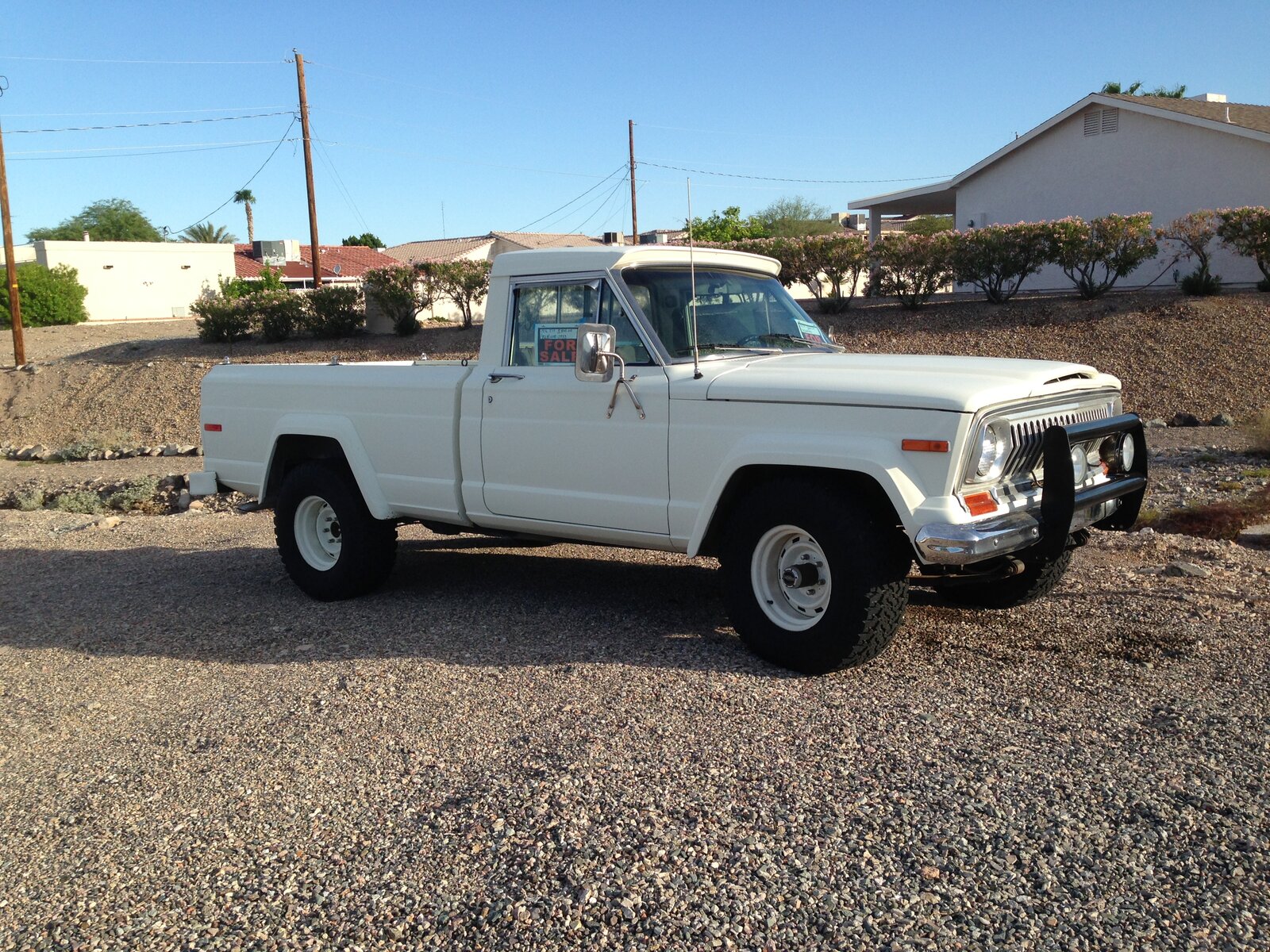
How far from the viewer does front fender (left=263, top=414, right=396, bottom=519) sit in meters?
7.06

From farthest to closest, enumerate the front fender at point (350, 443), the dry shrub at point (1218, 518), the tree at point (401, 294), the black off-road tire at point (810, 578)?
the tree at point (401, 294) < the dry shrub at point (1218, 518) < the front fender at point (350, 443) < the black off-road tire at point (810, 578)

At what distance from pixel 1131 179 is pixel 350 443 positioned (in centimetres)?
2457

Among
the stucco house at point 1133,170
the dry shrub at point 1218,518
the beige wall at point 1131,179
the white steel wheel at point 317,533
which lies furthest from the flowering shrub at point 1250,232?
the white steel wheel at point 317,533

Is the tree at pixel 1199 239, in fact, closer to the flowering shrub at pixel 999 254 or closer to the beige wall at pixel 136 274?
the flowering shrub at pixel 999 254

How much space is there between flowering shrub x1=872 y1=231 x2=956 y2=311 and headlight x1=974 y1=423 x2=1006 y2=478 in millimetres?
18041

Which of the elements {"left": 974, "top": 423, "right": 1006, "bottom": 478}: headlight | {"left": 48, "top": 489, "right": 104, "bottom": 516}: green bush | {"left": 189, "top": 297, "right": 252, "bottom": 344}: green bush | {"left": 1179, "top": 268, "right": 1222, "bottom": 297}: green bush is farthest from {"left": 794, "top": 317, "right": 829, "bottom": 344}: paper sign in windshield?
{"left": 189, "top": 297, "right": 252, "bottom": 344}: green bush

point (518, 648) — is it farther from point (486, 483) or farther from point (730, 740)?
point (730, 740)

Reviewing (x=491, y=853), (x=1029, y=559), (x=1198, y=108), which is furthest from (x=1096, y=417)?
(x=1198, y=108)

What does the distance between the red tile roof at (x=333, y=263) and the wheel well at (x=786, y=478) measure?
58801 mm

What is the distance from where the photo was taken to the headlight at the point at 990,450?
16.0 ft

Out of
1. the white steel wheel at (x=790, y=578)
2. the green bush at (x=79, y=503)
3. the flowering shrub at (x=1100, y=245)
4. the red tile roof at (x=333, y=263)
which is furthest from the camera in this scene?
the red tile roof at (x=333, y=263)

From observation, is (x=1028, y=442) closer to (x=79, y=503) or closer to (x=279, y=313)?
(x=79, y=503)

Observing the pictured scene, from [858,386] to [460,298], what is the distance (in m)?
22.0

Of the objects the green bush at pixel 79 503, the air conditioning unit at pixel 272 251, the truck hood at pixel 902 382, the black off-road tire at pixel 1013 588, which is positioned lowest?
the green bush at pixel 79 503
